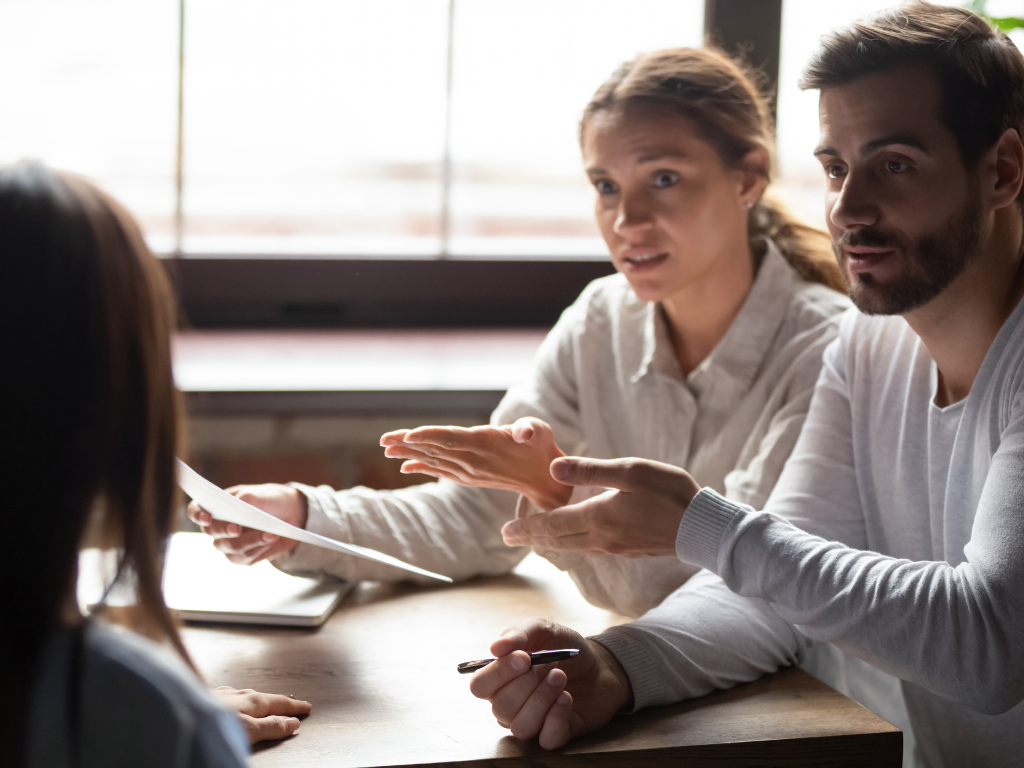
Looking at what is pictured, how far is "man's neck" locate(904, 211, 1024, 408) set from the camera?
103 centimetres

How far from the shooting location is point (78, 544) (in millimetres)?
544

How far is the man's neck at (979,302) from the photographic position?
1030 millimetres

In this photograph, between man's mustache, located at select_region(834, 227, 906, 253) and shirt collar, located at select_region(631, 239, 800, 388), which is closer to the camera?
man's mustache, located at select_region(834, 227, 906, 253)

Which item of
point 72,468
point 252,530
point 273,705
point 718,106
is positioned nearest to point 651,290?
point 718,106

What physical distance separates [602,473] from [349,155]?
4.74ft

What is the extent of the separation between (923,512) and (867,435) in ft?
0.36

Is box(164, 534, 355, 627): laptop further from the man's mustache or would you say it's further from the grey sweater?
the man's mustache

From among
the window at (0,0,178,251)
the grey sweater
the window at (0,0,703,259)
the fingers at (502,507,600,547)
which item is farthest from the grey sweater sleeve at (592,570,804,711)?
the window at (0,0,178,251)

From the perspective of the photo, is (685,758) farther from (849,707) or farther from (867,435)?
(867,435)

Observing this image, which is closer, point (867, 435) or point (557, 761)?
point (557, 761)

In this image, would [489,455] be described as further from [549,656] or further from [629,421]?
[629,421]

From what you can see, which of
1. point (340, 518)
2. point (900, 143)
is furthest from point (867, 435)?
point (340, 518)

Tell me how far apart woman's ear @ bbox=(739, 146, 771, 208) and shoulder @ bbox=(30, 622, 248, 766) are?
1.13 m

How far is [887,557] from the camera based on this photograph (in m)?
0.94
